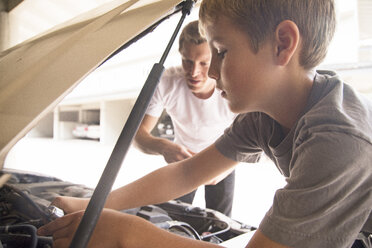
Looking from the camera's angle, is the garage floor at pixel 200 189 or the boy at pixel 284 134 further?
the garage floor at pixel 200 189

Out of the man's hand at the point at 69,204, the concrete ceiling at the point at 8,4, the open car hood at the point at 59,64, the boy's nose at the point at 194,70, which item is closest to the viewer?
the open car hood at the point at 59,64

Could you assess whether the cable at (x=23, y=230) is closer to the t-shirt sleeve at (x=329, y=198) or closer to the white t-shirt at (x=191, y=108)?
the t-shirt sleeve at (x=329, y=198)

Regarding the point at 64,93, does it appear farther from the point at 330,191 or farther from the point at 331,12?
the point at 331,12

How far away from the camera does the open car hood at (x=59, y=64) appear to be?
0.99 ft

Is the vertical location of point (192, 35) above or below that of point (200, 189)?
above

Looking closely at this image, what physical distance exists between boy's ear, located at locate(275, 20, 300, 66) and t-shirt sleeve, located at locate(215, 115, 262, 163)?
264mm

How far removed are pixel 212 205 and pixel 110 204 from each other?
96 cm

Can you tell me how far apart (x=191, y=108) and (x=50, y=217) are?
906mm

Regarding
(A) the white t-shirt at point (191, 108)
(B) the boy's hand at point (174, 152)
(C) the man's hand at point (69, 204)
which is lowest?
(C) the man's hand at point (69, 204)

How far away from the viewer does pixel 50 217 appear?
0.63m

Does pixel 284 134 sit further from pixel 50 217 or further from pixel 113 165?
pixel 50 217

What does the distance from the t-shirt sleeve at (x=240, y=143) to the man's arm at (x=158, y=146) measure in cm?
31

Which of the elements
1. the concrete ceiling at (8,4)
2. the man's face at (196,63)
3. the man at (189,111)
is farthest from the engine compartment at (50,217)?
the concrete ceiling at (8,4)

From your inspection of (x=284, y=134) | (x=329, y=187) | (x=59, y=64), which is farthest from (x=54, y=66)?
(x=284, y=134)
